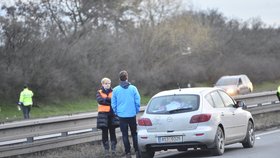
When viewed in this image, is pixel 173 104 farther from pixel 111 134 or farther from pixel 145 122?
pixel 111 134

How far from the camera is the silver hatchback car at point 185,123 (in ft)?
43.7

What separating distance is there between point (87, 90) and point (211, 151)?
33.9 meters

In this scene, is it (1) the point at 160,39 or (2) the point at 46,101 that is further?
(1) the point at 160,39

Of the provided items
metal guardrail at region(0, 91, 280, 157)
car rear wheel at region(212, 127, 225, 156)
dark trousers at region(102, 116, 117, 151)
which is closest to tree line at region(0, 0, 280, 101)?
metal guardrail at region(0, 91, 280, 157)

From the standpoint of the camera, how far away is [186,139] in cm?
1329

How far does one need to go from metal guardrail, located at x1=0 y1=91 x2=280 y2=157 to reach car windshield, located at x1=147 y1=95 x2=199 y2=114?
2284 millimetres

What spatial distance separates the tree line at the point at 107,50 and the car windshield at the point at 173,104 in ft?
88.2

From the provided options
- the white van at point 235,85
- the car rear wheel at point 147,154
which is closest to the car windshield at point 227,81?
the white van at point 235,85

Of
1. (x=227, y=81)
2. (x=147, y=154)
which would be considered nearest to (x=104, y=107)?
(x=147, y=154)

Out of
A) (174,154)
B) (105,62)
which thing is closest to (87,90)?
(105,62)

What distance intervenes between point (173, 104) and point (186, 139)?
82 centimetres

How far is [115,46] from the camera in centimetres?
5272

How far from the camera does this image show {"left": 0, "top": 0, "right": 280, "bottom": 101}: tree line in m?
42.4

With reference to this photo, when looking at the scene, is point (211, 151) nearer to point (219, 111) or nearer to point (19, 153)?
A: point (219, 111)
